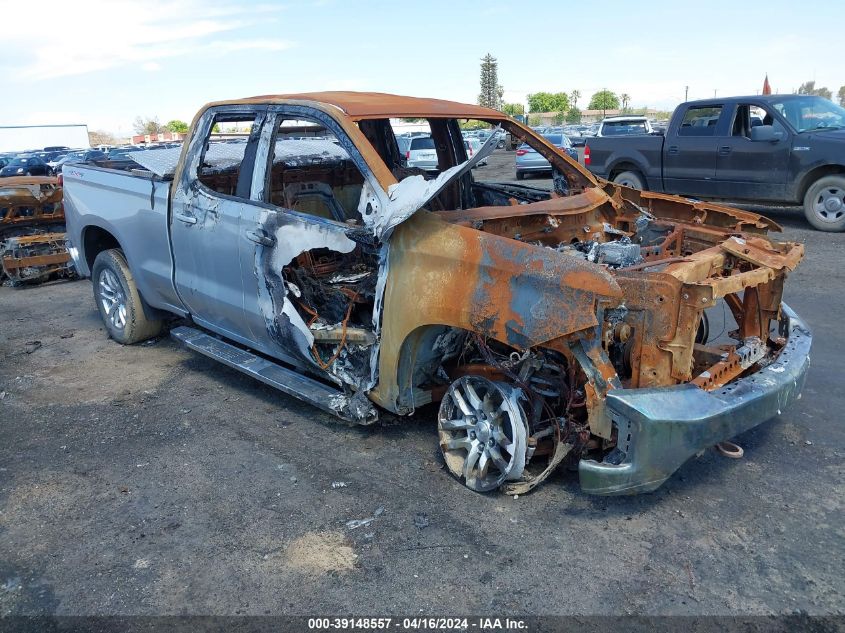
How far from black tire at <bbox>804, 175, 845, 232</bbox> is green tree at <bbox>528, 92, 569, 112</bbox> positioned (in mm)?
88636

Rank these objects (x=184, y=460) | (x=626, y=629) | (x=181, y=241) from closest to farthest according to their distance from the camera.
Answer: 1. (x=626, y=629)
2. (x=184, y=460)
3. (x=181, y=241)

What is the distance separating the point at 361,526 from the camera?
10.6ft

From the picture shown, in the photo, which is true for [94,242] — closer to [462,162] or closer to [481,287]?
[462,162]

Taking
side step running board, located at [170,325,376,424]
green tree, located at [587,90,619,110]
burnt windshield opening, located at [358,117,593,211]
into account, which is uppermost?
green tree, located at [587,90,619,110]

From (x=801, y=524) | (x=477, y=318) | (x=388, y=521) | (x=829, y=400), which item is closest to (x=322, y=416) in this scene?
(x=388, y=521)

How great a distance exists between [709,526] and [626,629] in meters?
0.86

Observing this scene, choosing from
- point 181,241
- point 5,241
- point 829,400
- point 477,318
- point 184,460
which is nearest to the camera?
point 477,318

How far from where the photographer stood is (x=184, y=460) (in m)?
3.95

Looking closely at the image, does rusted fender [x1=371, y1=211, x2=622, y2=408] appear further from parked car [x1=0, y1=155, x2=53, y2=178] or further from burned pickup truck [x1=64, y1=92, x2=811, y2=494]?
parked car [x1=0, y1=155, x2=53, y2=178]

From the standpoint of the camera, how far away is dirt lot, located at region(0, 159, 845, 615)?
2760 millimetres

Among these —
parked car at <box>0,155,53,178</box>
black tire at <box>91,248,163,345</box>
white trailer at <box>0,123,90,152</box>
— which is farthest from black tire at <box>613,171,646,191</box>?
white trailer at <box>0,123,90,152</box>

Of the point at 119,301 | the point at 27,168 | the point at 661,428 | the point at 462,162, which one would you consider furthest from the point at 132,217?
the point at 27,168

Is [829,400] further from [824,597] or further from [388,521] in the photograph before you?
[388,521]

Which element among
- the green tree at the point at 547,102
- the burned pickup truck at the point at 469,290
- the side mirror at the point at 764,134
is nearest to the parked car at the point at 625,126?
the side mirror at the point at 764,134
